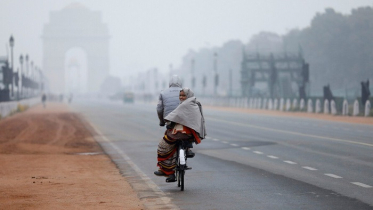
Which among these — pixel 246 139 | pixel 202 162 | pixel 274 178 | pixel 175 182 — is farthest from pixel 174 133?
pixel 246 139

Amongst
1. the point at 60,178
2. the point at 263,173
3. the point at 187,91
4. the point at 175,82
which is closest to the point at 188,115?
the point at 187,91

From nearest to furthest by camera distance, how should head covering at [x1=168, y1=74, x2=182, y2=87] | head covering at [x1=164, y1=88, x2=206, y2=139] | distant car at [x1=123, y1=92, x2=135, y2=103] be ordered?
head covering at [x1=164, y1=88, x2=206, y2=139] → head covering at [x1=168, y1=74, x2=182, y2=87] → distant car at [x1=123, y1=92, x2=135, y2=103]

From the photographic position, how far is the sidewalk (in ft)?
33.4

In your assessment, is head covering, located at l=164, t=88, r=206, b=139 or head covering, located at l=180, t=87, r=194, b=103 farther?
head covering, located at l=180, t=87, r=194, b=103

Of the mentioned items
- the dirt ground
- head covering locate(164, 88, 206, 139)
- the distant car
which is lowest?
the distant car

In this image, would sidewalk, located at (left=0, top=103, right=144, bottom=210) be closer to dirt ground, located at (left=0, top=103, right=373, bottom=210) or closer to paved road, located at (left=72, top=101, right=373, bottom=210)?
dirt ground, located at (left=0, top=103, right=373, bottom=210)

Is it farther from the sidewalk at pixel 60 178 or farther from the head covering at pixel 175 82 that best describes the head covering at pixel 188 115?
the sidewalk at pixel 60 178

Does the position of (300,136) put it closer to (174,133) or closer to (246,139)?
(246,139)

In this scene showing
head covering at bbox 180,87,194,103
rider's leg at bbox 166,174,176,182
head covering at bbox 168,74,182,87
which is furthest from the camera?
head covering at bbox 168,74,182,87

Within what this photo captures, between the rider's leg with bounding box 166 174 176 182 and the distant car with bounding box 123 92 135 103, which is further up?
the rider's leg with bounding box 166 174 176 182

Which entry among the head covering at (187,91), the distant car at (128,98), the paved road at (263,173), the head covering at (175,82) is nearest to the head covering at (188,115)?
the head covering at (187,91)

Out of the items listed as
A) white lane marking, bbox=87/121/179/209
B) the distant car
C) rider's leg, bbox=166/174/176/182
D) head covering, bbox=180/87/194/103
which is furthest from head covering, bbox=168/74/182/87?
the distant car

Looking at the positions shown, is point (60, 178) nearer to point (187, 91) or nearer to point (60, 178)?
point (60, 178)

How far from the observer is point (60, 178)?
43.3 feet
